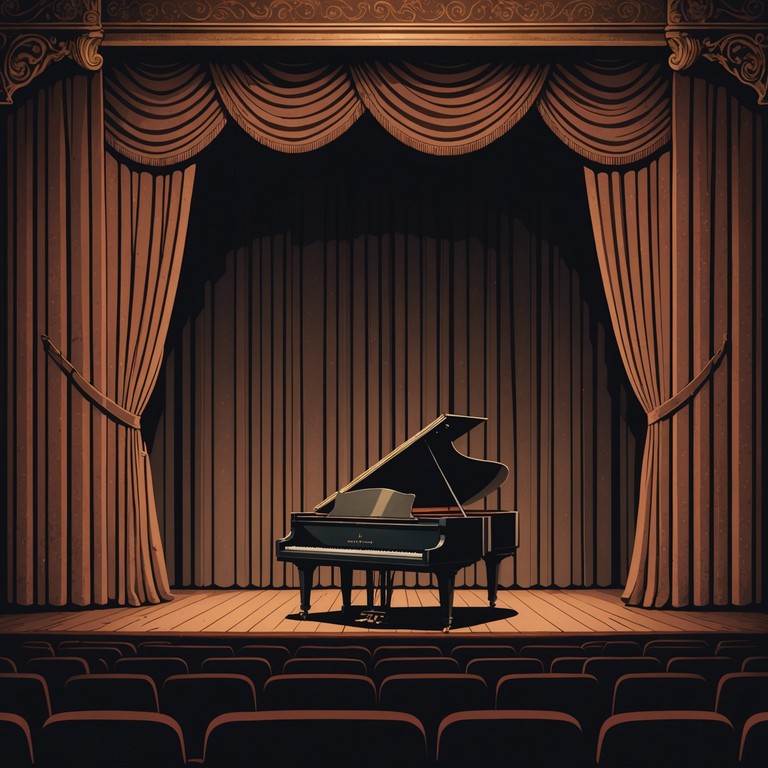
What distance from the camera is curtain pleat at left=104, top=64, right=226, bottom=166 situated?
19.7 feet

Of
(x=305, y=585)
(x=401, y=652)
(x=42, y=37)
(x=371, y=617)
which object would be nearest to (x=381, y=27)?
(x=42, y=37)

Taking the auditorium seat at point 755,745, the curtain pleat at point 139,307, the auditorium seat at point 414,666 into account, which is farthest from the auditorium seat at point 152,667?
the curtain pleat at point 139,307

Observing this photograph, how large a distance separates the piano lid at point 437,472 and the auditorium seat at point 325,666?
8.46 feet

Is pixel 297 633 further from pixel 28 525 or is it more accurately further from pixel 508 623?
pixel 28 525

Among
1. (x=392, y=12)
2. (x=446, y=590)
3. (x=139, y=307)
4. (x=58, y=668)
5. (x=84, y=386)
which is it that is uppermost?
(x=392, y=12)

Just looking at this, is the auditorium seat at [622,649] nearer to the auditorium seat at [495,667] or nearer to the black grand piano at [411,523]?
the auditorium seat at [495,667]

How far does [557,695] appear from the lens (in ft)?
6.88

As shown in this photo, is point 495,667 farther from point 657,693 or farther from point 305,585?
point 305,585

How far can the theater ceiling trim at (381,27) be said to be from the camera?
584 cm

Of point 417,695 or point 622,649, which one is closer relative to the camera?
point 417,695

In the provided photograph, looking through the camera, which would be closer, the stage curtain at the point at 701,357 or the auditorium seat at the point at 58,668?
the auditorium seat at the point at 58,668

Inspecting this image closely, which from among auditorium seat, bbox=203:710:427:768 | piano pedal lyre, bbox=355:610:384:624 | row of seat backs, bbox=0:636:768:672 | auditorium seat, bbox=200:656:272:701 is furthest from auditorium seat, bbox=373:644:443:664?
piano pedal lyre, bbox=355:610:384:624

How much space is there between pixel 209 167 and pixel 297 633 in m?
4.14

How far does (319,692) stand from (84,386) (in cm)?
443
